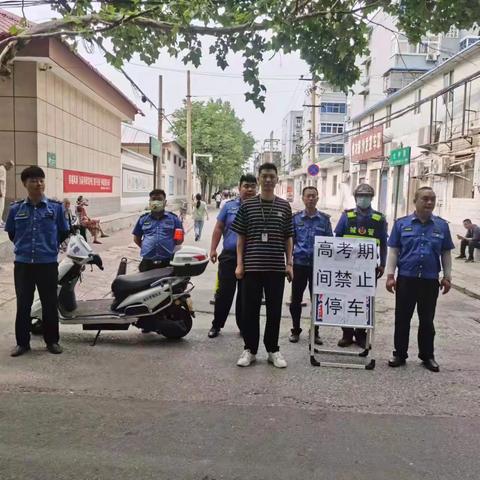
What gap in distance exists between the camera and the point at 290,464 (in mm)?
2865

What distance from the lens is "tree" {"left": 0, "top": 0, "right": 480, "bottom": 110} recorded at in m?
5.27

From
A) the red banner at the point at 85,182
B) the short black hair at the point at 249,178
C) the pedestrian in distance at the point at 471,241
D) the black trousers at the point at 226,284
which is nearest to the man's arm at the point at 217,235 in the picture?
the black trousers at the point at 226,284

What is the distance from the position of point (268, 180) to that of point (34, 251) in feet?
7.38

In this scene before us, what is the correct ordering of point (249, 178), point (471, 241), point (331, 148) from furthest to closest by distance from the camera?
point (331, 148) → point (471, 241) → point (249, 178)

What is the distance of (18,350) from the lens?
4.73 metres

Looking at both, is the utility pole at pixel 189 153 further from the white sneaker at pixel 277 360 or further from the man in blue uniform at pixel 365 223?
the white sneaker at pixel 277 360

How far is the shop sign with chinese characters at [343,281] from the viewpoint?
4707mm

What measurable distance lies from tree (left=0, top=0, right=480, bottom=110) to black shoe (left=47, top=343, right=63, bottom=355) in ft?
11.4

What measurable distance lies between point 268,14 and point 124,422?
13.3 ft

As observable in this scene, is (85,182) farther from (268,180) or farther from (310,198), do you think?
(268,180)

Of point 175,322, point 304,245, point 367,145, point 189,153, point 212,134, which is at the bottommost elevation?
point 175,322

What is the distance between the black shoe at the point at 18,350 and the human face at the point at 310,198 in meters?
3.19

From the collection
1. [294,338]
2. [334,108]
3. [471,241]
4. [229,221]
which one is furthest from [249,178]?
[334,108]

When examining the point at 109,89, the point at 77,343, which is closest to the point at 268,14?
the point at 77,343
